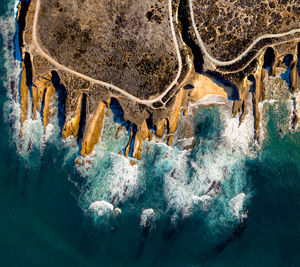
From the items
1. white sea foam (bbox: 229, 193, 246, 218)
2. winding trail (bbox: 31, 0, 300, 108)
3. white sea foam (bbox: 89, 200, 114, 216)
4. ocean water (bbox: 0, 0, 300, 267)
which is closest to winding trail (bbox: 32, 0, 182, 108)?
winding trail (bbox: 31, 0, 300, 108)

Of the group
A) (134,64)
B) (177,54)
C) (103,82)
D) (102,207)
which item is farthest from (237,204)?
(103,82)

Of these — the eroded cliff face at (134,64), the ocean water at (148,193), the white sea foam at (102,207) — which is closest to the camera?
the eroded cliff face at (134,64)

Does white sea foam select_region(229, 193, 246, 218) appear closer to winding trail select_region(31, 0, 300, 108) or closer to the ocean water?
the ocean water

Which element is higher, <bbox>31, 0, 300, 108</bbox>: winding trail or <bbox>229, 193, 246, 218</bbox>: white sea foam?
<bbox>31, 0, 300, 108</bbox>: winding trail

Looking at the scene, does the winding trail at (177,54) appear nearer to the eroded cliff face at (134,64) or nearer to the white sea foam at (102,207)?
the eroded cliff face at (134,64)

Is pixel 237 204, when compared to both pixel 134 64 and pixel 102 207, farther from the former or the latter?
pixel 134 64

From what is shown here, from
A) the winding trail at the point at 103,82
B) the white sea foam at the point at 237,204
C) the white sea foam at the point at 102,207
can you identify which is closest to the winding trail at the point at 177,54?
the winding trail at the point at 103,82
